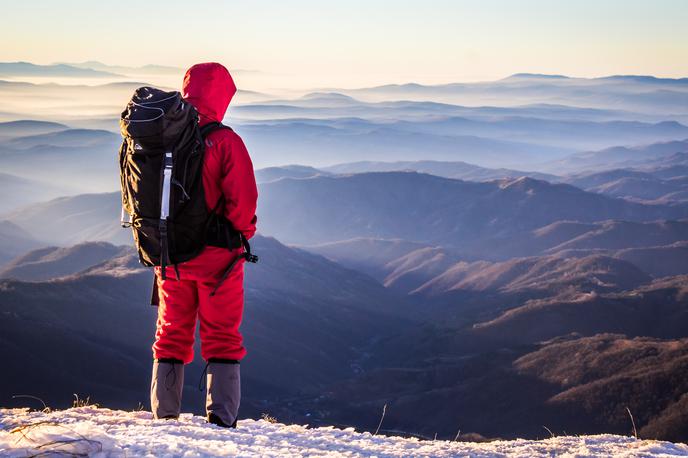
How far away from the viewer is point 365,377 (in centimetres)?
11094

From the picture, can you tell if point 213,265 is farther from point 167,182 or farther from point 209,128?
point 209,128

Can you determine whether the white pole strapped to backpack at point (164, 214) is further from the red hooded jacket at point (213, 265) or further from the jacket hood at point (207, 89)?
the jacket hood at point (207, 89)

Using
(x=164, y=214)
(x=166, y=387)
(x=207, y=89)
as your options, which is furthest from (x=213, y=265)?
(x=207, y=89)

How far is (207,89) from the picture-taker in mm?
7887

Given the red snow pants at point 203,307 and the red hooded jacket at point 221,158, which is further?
the red snow pants at point 203,307

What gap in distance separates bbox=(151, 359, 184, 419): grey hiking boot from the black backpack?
3.47 ft

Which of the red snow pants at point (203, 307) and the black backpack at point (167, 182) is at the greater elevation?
the black backpack at point (167, 182)

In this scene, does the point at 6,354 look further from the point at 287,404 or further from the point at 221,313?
the point at 221,313

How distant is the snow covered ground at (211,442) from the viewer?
5297 mm

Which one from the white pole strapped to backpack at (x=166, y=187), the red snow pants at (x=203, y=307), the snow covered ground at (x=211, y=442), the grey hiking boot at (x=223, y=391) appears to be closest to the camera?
the snow covered ground at (x=211, y=442)

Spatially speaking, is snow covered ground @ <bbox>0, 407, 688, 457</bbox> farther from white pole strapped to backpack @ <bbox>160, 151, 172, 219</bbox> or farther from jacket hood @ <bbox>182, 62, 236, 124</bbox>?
jacket hood @ <bbox>182, 62, 236, 124</bbox>

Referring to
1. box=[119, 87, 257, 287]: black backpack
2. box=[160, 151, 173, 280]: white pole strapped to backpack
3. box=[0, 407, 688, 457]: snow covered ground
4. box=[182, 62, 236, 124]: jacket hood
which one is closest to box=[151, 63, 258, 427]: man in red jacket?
box=[182, 62, 236, 124]: jacket hood

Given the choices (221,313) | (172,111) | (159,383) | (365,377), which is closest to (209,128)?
(172,111)

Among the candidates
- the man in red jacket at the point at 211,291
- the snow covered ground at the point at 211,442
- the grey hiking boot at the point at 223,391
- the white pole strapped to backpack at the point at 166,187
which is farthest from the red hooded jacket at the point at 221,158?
the snow covered ground at the point at 211,442
